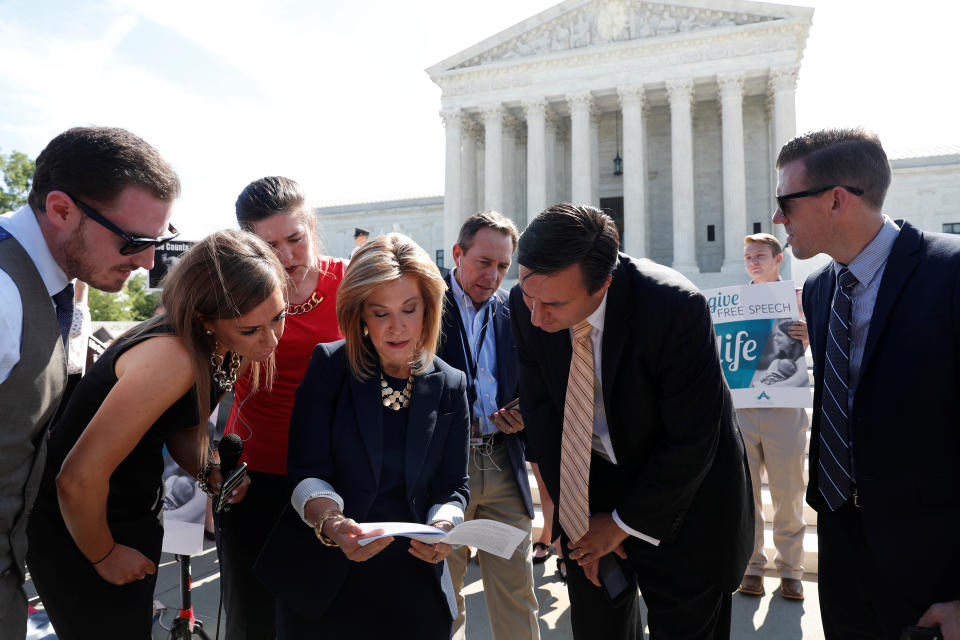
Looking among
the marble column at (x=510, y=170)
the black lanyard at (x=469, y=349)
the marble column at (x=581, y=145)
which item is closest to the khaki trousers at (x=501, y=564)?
the black lanyard at (x=469, y=349)

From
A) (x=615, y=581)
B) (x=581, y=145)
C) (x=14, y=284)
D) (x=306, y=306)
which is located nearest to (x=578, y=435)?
(x=615, y=581)

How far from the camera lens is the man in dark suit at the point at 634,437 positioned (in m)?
2.23

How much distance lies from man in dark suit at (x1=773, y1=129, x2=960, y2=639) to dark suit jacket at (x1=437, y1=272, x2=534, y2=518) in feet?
5.23

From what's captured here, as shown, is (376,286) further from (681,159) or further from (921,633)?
(681,159)

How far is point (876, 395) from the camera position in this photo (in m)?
2.28

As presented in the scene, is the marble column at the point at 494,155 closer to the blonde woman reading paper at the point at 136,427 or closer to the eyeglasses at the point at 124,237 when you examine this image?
the blonde woman reading paper at the point at 136,427

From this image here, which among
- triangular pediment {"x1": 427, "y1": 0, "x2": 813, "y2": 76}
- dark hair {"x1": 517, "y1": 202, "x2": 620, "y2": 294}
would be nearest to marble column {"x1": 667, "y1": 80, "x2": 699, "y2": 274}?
triangular pediment {"x1": 427, "y1": 0, "x2": 813, "y2": 76}

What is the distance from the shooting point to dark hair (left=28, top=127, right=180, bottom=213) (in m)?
1.87

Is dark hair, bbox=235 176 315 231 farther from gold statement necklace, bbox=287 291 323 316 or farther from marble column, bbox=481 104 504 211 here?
marble column, bbox=481 104 504 211

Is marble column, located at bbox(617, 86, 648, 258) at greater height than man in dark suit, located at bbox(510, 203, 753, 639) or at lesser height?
greater

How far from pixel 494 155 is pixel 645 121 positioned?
885 centimetres

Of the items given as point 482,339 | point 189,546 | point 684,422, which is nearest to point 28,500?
point 189,546

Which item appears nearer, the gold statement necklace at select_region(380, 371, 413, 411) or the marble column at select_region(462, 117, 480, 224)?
the gold statement necklace at select_region(380, 371, 413, 411)

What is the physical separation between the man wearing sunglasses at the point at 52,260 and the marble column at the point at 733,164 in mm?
31088
